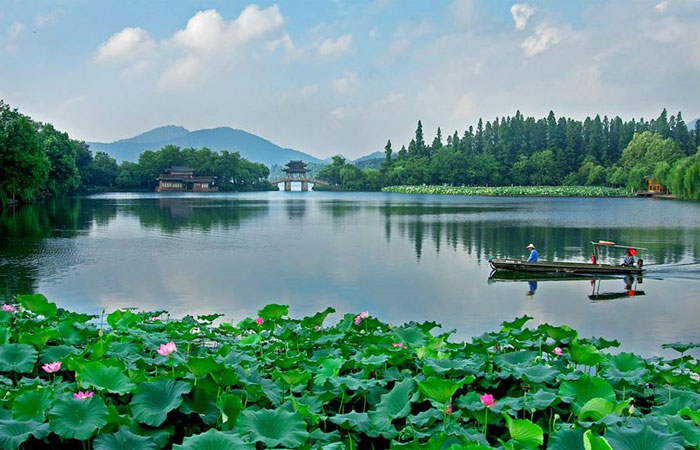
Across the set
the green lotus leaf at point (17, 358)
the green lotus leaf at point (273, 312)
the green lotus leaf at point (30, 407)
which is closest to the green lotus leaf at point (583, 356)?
the green lotus leaf at point (273, 312)

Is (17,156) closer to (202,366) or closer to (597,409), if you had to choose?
(202,366)

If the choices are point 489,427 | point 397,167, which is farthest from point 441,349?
point 397,167

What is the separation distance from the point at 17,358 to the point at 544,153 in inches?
2871

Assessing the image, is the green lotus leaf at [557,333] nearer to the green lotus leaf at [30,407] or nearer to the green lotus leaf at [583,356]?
the green lotus leaf at [583,356]

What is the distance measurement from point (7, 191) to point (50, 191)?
55.4 ft

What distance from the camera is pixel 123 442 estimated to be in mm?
2299

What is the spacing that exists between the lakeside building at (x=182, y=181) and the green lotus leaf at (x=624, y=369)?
7443 cm

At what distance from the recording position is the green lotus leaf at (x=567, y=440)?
2240 mm

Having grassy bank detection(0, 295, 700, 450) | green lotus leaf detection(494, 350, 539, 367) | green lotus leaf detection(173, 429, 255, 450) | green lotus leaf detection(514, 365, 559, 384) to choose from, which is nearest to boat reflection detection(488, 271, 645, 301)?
grassy bank detection(0, 295, 700, 450)

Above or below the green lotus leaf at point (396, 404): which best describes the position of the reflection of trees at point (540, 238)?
below

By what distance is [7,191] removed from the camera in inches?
1219

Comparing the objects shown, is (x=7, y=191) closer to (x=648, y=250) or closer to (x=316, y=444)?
(x=648, y=250)

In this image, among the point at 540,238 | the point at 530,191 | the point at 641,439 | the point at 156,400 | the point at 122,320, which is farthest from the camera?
the point at 530,191

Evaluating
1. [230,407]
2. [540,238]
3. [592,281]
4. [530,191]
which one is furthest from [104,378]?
[530,191]
